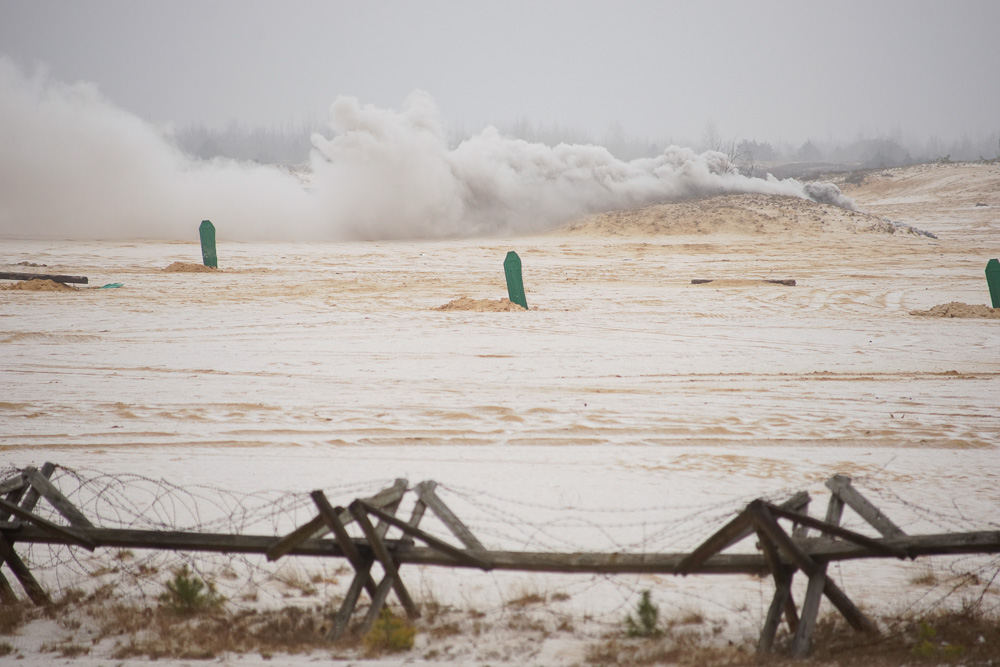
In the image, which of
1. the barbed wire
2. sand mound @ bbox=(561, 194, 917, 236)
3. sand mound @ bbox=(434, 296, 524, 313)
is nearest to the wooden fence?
the barbed wire

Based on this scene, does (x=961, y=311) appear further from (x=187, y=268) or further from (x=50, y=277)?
(x=50, y=277)

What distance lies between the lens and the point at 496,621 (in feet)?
12.4

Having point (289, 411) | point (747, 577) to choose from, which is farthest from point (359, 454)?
point (747, 577)

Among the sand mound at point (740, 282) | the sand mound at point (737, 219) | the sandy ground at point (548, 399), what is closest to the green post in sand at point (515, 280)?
the sandy ground at point (548, 399)

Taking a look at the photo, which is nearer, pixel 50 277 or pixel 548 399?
pixel 548 399

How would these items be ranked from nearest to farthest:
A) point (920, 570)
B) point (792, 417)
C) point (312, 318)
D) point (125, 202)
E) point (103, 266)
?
point (920, 570), point (792, 417), point (312, 318), point (103, 266), point (125, 202)

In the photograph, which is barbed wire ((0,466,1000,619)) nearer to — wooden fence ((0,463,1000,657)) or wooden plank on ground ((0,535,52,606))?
wooden plank on ground ((0,535,52,606))

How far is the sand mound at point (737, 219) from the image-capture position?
28672 mm

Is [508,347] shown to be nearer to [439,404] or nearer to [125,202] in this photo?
[439,404]

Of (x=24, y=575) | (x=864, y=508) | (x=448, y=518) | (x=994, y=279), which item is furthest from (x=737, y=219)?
(x=24, y=575)

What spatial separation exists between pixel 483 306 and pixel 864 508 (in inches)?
401

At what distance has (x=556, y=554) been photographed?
348 centimetres

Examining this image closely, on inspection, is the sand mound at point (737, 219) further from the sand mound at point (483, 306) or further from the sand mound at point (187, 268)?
the sand mound at point (483, 306)

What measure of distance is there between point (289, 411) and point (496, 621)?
3.93 m
